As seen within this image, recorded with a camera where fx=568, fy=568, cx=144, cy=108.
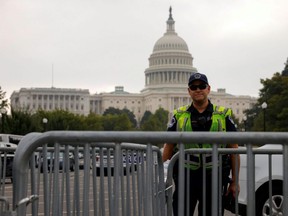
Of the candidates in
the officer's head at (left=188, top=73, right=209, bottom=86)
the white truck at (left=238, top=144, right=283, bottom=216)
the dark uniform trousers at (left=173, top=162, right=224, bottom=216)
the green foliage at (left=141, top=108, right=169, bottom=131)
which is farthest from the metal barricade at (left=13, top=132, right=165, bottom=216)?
the green foliage at (left=141, top=108, right=169, bottom=131)

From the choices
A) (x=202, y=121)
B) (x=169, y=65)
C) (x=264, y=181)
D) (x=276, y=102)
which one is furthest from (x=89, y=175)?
(x=169, y=65)

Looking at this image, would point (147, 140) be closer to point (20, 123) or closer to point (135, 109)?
point (20, 123)

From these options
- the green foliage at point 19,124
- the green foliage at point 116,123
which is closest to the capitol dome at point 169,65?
the green foliage at point 116,123

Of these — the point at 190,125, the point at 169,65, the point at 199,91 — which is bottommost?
the point at 190,125

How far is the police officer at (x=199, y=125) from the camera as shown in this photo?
4992 millimetres

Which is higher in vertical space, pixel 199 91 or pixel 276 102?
pixel 276 102

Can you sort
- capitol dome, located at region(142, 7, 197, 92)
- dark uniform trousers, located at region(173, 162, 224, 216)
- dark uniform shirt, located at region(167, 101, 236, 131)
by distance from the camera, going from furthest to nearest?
capitol dome, located at region(142, 7, 197, 92), dark uniform shirt, located at region(167, 101, 236, 131), dark uniform trousers, located at region(173, 162, 224, 216)

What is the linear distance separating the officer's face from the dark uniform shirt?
0.12 meters

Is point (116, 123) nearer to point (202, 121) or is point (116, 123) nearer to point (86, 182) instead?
point (202, 121)

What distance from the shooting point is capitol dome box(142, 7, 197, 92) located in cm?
13788

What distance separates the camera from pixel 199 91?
5.17 metres

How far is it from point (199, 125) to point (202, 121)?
0.05 meters

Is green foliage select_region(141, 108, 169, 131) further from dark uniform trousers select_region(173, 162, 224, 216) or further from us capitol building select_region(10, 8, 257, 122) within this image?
dark uniform trousers select_region(173, 162, 224, 216)

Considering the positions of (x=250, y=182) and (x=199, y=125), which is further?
(x=199, y=125)
